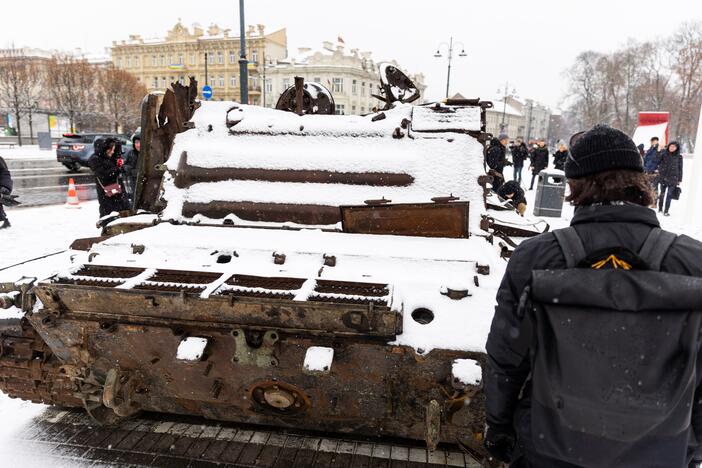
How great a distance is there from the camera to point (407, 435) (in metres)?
2.95

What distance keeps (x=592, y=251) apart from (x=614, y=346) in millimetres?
301

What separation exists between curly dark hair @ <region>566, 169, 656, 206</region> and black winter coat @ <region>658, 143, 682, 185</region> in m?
11.4

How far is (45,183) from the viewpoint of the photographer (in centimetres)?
1606

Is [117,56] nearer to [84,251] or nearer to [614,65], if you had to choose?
[614,65]

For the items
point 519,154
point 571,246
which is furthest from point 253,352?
point 519,154

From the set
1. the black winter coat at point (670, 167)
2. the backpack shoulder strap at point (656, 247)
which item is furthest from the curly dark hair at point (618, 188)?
the black winter coat at point (670, 167)

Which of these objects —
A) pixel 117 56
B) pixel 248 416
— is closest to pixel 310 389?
pixel 248 416

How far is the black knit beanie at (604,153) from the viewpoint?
68.0 inches

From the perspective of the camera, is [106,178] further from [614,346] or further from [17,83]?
[17,83]

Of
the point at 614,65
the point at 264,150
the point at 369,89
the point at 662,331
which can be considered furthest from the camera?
the point at 369,89

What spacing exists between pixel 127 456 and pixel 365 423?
159 centimetres

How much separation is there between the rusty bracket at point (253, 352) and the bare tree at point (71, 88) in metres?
41.8

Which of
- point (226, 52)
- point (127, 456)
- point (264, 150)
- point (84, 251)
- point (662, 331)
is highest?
point (226, 52)

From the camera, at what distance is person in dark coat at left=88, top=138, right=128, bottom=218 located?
307 inches
